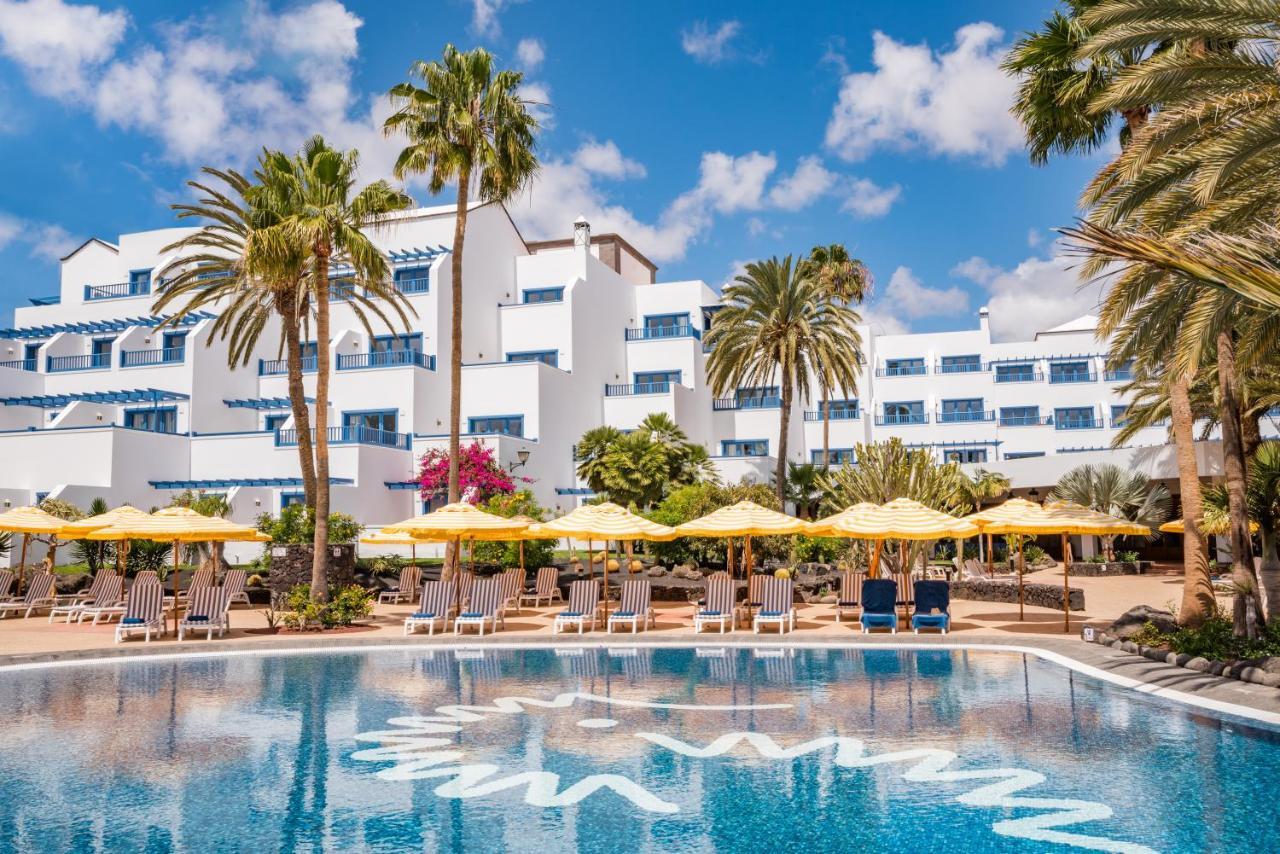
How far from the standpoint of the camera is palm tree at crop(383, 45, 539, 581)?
2222cm

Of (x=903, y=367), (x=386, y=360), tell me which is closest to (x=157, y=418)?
(x=386, y=360)

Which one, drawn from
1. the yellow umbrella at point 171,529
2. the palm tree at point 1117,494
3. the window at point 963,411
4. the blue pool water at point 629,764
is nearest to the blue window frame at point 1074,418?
the window at point 963,411

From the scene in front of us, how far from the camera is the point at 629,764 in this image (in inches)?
366

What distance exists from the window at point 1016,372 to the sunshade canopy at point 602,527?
36442 millimetres

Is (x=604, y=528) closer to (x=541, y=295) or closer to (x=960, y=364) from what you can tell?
(x=541, y=295)

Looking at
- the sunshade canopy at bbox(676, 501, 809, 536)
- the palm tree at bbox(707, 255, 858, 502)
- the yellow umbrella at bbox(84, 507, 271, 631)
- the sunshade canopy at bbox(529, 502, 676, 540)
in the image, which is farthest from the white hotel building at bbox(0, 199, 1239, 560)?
the sunshade canopy at bbox(676, 501, 809, 536)

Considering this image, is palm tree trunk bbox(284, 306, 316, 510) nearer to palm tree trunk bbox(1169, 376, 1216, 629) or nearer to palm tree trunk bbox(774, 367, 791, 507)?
palm tree trunk bbox(774, 367, 791, 507)

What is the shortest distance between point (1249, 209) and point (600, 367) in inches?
1494

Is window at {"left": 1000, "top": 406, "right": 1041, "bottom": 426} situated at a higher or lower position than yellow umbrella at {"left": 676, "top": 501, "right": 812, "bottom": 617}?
higher

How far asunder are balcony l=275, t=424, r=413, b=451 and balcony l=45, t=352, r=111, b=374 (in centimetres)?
1173

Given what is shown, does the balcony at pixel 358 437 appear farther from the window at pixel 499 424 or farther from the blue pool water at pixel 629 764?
the blue pool water at pixel 629 764

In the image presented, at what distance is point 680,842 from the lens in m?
7.02

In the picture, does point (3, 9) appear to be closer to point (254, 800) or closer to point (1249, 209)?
point (254, 800)

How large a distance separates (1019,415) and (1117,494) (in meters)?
15.7
